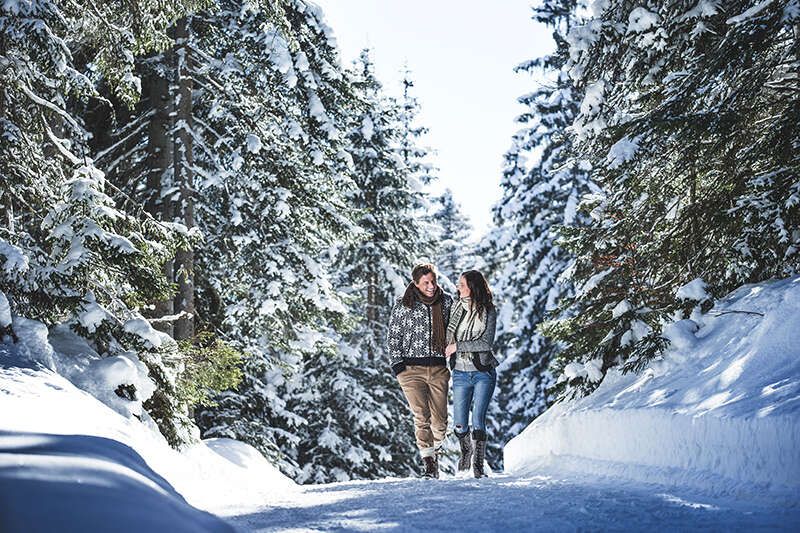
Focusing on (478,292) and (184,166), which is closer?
(478,292)

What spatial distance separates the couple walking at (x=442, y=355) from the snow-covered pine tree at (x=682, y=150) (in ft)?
5.20

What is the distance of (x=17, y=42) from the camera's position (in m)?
6.09

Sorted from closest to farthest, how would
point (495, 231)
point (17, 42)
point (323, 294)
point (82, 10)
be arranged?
point (17, 42)
point (82, 10)
point (323, 294)
point (495, 231)

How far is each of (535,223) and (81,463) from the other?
23.5 metres

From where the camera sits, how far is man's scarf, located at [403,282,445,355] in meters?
8.30

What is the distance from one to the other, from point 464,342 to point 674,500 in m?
3.63

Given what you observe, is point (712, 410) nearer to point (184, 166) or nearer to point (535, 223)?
point (184, 166)

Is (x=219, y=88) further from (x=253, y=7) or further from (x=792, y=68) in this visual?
(x=792, y=68)

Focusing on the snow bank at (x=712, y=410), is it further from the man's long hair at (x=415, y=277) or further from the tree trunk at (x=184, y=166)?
the tree trunk at (x=184, y=166)

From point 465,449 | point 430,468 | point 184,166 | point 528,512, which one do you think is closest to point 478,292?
point 465,449

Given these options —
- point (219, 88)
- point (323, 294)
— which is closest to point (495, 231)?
point (323, 294)

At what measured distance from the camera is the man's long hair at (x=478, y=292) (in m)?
7.89

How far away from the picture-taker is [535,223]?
25938 millimetres

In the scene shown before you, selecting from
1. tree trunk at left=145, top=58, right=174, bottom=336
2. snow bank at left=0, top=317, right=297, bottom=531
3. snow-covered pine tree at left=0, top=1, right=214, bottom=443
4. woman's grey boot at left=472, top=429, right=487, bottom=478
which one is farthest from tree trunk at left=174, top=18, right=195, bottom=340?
woman's grey boot at left=472, top=429, right=487, bottom=478
